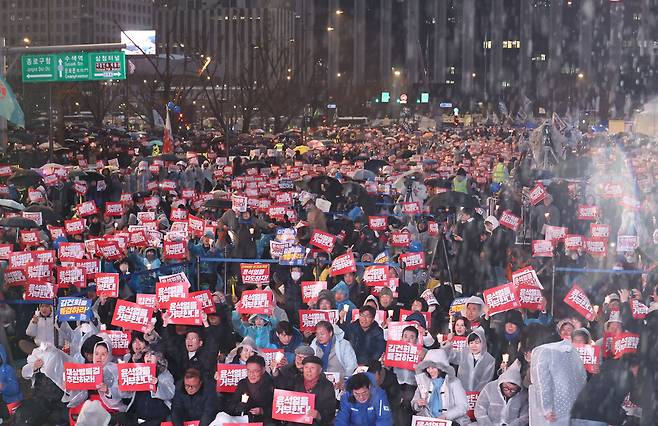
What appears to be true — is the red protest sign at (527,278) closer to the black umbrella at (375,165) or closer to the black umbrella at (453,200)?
the black umbrella at (453,200)

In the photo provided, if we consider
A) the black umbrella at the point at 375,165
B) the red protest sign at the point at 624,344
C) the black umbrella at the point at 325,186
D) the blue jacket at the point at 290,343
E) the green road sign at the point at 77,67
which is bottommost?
the black umbrella at the point at 375,165

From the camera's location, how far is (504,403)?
9.11 meters

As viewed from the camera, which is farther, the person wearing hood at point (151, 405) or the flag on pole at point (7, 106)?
the flag on pole at point (7, 106)

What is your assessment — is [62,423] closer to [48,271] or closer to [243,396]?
[243,396]

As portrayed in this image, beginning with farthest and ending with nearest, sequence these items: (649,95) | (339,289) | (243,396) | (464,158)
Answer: (649,95)
(464,158)
(339,289)
(243,396)

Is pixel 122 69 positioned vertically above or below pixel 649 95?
above

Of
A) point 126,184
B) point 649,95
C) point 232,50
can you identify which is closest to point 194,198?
point 126,184

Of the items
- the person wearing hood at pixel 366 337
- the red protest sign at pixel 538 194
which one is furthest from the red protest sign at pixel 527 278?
the red protest sign at pixel 538 194

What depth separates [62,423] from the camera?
983cm

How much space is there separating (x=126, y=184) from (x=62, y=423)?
57.5 feet

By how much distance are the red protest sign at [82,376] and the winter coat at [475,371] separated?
10.1 feet

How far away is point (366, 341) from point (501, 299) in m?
1.39

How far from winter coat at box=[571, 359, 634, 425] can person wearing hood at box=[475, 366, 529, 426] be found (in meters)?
0.54

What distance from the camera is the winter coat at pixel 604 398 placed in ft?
28.1
